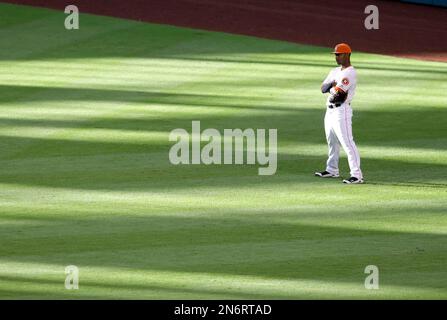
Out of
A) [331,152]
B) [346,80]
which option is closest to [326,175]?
[331,152]

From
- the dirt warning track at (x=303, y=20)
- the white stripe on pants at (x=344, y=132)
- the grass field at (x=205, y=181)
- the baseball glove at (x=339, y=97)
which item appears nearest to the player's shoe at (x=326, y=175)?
the grass field at (x=205, y=181)

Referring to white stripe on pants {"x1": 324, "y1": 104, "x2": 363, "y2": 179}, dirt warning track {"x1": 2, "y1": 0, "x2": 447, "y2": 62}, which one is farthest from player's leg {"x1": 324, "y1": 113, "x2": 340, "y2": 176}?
dirt warning track {"x1": 2, "y1": 0, "x2": 447, "y2": 62}

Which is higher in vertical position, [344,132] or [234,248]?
[344,132]

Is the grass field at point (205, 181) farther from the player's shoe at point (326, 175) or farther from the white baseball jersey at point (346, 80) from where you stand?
the white baseball jersey at point (346, 80)

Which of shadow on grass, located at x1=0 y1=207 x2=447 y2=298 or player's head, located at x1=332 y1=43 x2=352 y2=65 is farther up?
player's head, located at x1=332 y1=43 x2=352 y2=65

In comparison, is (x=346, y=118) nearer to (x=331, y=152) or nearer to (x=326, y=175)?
(x=331, y=152)

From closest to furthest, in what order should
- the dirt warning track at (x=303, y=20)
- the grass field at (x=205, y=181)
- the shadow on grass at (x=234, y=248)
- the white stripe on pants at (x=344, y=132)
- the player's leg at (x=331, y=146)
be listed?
the grass field at (x=205, y=181) < the shadow on grass at (x=234, y=248) < the white stripe on pants at (x=344, y=132) < the player's leg at (x=331, y=146) < the dirt warning track at (x=303, y=20)

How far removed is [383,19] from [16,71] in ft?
32.8

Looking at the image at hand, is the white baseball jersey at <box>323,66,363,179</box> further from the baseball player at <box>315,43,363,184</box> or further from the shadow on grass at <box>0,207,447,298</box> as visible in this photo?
the shadow on grass at <box>0,207,447,298</box>

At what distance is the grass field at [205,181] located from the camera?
37.1 feet

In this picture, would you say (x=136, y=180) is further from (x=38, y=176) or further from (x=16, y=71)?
(x=16, y=71)

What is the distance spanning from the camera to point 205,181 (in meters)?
14.8

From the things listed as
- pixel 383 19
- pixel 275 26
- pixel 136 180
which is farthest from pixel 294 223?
pixel 383 19

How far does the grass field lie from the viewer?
11.3m
